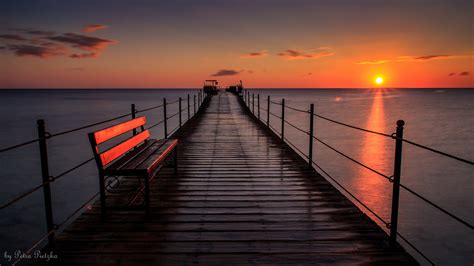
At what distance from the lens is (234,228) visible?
11.2 ft

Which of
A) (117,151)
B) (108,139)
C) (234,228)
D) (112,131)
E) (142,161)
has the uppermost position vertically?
(112,131)

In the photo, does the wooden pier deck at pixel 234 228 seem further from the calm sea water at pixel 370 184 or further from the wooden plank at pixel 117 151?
the calm sea water at pixel 370 184

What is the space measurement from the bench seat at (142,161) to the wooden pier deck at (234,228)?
1.83ft

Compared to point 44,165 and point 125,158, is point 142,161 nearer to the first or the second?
point 125,158

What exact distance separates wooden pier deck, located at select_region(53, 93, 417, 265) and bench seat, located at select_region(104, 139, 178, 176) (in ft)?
1.83

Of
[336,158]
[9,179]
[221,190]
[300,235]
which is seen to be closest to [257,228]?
[300,235]

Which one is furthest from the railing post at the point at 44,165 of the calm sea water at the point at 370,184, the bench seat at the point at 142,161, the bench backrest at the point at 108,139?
the calm sea water at the point at 370,184

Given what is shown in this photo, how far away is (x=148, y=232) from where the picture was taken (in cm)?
332

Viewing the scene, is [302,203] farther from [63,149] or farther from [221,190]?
[63,149]

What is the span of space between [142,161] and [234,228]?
146cm

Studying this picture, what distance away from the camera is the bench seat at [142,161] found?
356 cm

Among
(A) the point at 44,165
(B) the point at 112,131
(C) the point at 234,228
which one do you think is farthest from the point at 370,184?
(A) the point at 44,165

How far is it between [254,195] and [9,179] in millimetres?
15443

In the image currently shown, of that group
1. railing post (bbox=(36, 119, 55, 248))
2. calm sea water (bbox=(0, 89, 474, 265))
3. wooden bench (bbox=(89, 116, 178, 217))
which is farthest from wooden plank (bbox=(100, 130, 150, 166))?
calm sea water (bbox=(0, 89, 474, 265))
